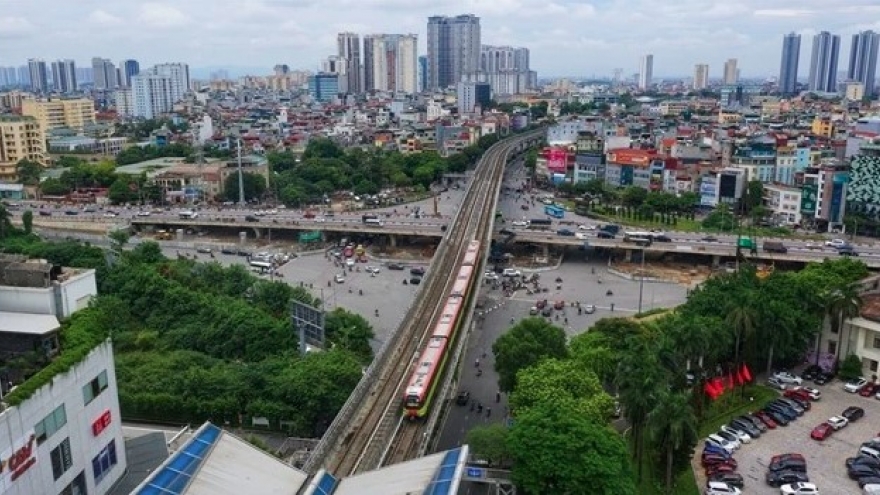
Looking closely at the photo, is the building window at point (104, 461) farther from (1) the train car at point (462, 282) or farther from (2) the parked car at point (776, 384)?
(2) the parked car at point (776, 384)

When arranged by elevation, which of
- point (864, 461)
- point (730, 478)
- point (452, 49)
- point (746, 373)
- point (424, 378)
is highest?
point (452, 49)

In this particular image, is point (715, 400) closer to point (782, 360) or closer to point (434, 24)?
point (782, 360)

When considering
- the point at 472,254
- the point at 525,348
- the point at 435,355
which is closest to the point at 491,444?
the point at 435,355

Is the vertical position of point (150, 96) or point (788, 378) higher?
point (150, 96)

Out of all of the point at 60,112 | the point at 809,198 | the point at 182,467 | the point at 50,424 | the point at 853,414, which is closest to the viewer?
the point at 182,467

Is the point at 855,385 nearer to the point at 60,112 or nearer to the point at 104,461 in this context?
the point at 104,461

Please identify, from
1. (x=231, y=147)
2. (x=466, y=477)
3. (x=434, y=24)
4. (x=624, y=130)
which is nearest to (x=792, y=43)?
(x=434, y=24)

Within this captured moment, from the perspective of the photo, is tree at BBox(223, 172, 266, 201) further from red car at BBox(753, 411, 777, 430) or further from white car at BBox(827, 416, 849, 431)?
white car at BBox(827, 416, 849, 431)
